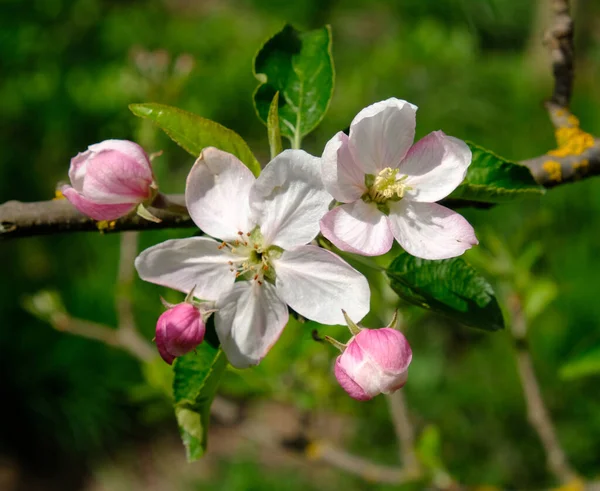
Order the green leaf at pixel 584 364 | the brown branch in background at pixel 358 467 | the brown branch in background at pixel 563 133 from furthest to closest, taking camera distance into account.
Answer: the brown branch in background at pixel 358 467, the green leaf at pixel 584 364, the brown branch in background at pixel 563 133

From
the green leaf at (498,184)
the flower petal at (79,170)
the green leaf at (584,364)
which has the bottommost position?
the green leaf at (584,364)

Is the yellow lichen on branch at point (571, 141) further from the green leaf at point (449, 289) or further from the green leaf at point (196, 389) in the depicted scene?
the green leaf at point (196, 389)

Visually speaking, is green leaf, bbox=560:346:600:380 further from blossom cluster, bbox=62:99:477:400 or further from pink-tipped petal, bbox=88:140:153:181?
pink-tipped petal, bbox=88:140:153:181

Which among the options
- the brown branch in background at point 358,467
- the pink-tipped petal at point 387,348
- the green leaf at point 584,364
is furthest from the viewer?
the brown branch in background at point 358,467

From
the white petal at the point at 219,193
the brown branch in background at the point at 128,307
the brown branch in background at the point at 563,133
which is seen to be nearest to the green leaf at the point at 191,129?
the white petal at the point at 219,193

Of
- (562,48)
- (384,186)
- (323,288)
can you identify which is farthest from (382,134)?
(562,48)

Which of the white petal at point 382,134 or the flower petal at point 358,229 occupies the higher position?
the white petal at point 382,134

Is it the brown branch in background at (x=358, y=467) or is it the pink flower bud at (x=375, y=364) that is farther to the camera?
the brown branch in background at (x=358, y=467)
